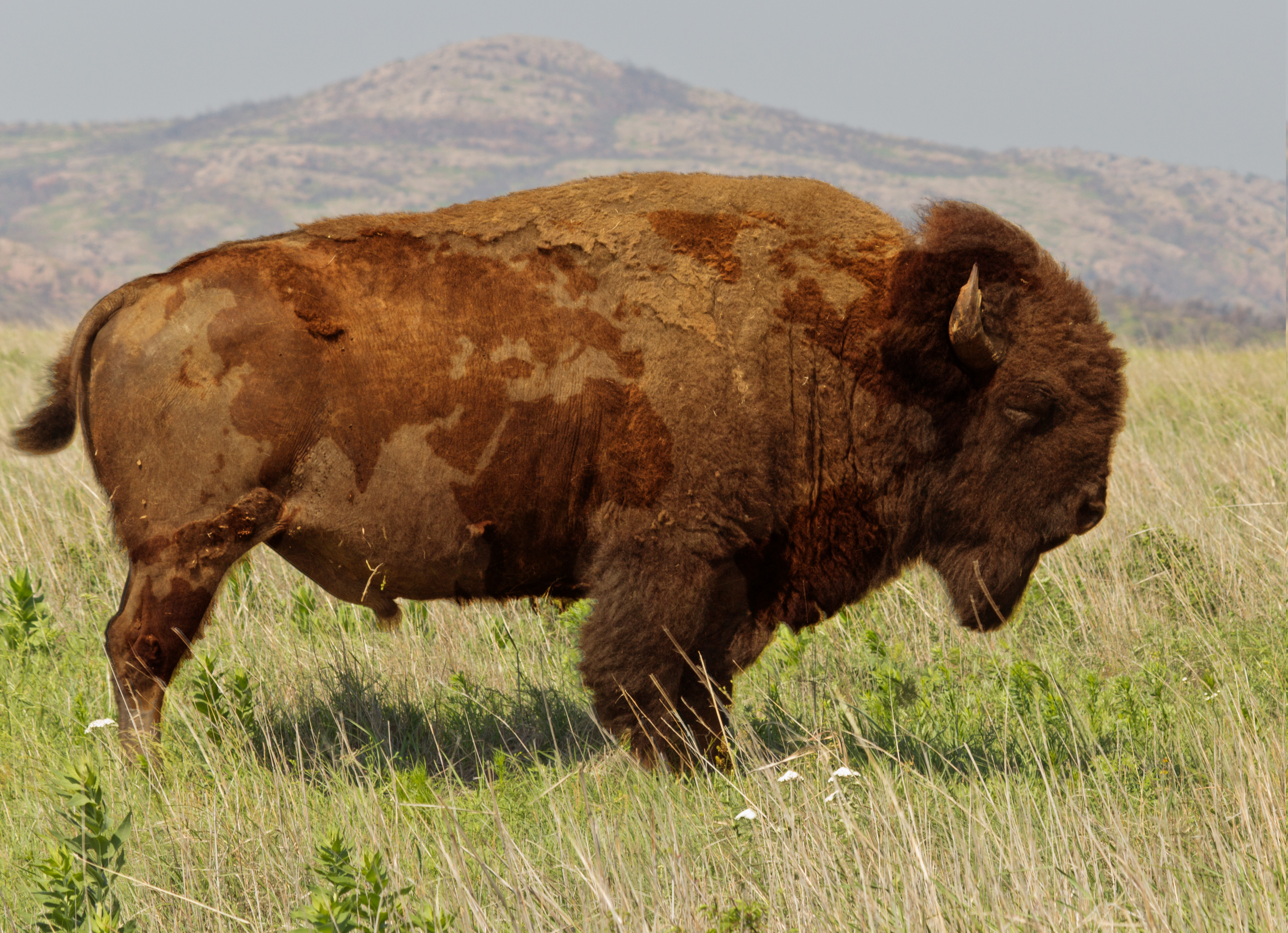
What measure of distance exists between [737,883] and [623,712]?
32.5 inches

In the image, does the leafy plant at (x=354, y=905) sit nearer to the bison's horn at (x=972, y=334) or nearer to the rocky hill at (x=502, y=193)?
the bison's horn at (x=972, y=334)

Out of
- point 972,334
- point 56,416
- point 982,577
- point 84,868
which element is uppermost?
point 972,334

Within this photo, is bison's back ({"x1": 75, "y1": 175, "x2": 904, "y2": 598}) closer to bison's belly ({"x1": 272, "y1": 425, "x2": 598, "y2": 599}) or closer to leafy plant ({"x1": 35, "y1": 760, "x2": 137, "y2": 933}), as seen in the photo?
bison's belly ({"x1": 272, "y1": 425, "x2": 598, "y2": 599})

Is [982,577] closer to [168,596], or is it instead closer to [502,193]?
[168,596]

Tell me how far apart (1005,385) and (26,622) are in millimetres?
4643

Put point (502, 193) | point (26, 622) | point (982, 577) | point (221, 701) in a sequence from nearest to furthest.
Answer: point (982, 577) → point (221, 701) → point (26, 622) → point (502, 193)

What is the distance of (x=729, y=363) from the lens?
11.8 feet

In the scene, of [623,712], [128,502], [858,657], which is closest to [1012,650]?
[858,657]

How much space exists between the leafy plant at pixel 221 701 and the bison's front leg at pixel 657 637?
1.48m

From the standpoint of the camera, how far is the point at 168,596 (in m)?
3.52

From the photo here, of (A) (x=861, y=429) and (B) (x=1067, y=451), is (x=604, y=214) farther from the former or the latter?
(B) (x=1067, y=451)

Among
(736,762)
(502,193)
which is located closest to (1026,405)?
(736,762)

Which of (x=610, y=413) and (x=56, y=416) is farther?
(x=56, y=416)

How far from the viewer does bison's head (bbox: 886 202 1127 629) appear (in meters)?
3.71
